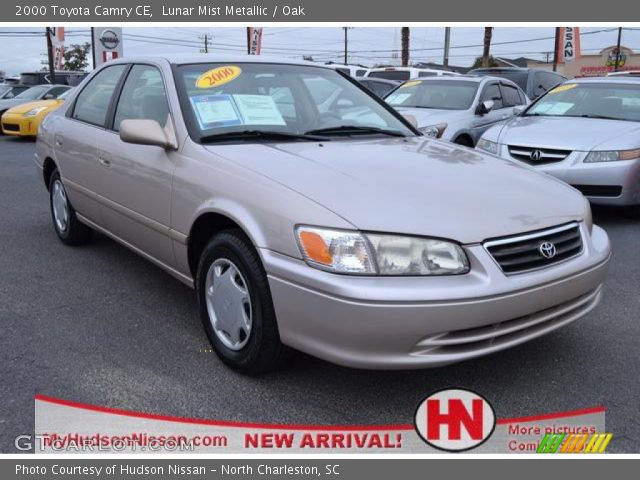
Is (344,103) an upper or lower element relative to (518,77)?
upper

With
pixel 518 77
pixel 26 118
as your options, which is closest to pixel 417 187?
pixel 518 77

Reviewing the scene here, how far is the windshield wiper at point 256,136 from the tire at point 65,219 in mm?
2116

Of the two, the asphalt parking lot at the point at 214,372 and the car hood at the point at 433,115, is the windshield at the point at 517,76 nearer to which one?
the car hood at the point at 433,115

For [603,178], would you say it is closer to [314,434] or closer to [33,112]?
[314,434]

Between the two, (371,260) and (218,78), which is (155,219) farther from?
(371,260)

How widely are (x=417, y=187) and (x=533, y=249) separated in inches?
21.8

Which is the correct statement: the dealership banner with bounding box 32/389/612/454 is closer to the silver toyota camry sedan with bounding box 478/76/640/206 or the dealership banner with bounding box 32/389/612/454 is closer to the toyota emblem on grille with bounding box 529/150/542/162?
the silver toyota camry sedan with bounding box 478/76/640/206

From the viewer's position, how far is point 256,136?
11.1 feet

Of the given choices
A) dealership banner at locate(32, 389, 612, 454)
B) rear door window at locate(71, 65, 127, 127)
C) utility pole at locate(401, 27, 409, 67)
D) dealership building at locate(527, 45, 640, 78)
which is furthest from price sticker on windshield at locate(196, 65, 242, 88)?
dealership building at locate(527, 45, 640, 78)

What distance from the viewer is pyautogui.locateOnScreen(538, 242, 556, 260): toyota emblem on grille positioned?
2670 mm

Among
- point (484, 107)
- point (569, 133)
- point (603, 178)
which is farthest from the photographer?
point (484, 107)

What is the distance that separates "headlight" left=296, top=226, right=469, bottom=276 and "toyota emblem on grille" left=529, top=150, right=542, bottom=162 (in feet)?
13.1

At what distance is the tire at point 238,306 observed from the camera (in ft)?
8.90

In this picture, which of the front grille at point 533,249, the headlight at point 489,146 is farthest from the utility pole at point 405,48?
the front grille at point 533,249
